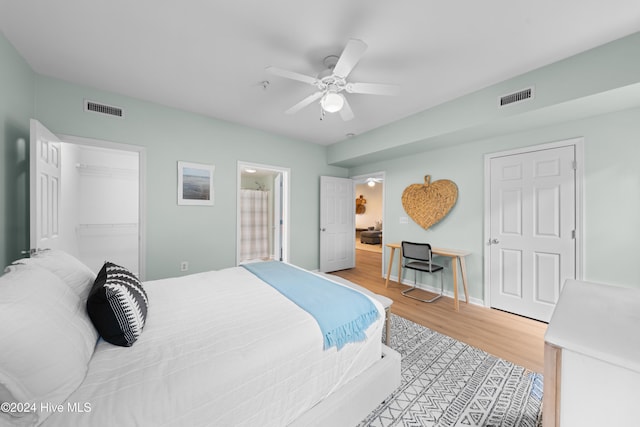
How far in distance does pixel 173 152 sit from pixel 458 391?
387cm

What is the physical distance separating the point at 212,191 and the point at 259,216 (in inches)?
102

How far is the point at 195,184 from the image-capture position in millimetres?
3365

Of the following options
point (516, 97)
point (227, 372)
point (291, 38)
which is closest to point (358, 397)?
point (227, 372)

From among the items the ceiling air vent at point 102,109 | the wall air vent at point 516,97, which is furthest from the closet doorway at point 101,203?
the wall air vent at point 516,97

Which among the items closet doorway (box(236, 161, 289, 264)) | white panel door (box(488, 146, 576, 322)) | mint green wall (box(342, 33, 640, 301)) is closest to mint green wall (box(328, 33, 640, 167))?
mint green wall (box(342, 33, 640, 301))

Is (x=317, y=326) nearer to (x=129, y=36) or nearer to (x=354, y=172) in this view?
(x=129, y=36)

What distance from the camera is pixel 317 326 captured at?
1.32 metres

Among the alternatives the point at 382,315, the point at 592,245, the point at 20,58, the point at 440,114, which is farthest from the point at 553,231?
the point at 20,58

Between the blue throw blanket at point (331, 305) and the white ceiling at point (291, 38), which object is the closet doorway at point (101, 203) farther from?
the blue throw blanket at point (331, 305)

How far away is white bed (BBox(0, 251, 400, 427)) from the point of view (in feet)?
2.69

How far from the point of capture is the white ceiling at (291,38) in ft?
5.25

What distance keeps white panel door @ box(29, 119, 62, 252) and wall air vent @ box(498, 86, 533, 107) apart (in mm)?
4171

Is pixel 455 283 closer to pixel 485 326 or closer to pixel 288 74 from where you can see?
pixel 485 326

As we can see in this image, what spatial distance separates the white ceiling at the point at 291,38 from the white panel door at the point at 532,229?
3.70ft
